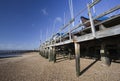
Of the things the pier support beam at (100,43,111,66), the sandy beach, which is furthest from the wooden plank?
the pier support beam at (100,43,111,66)

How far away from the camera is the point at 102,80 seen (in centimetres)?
454

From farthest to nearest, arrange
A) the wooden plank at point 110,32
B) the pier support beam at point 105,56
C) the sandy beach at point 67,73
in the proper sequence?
the pier support beam at point 105,56 < the sandy beach at point 67,73 < the wooden plank at point 110,32

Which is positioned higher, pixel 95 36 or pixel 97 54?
pixel 95 36

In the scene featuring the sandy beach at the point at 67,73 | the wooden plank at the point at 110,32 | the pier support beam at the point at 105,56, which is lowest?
the sandy beach at the point at 67,73

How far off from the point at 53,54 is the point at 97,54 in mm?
4644

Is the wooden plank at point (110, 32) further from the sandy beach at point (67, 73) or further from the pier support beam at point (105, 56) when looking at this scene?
the pier support beam at point (105, 56)

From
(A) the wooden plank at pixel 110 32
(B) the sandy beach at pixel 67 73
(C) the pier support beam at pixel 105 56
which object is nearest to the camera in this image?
(A) the wooden plank at pixel 110 32

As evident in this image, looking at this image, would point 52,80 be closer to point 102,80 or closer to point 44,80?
point 44,80

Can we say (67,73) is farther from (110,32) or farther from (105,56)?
(110,32)

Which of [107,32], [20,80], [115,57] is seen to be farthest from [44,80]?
[115,57]

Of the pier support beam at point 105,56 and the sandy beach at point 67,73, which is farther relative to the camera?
the pier support beam at point 105,56

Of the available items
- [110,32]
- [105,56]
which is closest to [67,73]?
[105,56]

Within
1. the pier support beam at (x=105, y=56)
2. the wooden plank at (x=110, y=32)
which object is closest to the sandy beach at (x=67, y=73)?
the pier support beam at (x=105, y=56)

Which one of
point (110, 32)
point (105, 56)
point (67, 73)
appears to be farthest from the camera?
point (105, 56)
